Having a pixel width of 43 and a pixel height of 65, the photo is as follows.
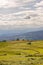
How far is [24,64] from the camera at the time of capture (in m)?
72.2

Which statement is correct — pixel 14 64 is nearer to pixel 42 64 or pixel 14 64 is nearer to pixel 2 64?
pixel 2 64

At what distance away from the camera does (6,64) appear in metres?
72.6

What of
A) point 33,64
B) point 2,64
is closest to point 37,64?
point 33,64

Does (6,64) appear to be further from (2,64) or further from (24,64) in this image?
(24,64)

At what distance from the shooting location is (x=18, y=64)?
238ft

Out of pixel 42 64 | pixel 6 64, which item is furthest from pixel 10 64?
pixel 42 64

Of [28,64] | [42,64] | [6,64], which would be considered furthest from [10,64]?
[42,64]

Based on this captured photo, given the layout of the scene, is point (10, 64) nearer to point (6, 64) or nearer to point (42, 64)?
point (6, 64)

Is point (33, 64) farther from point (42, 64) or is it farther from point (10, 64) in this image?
point (10, 64)

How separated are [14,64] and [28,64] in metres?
5.10

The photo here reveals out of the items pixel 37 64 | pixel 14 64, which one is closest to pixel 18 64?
pixel 14 64

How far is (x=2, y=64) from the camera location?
238 feet

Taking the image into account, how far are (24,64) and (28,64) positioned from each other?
1.50 m

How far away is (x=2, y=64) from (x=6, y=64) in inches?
56.3
